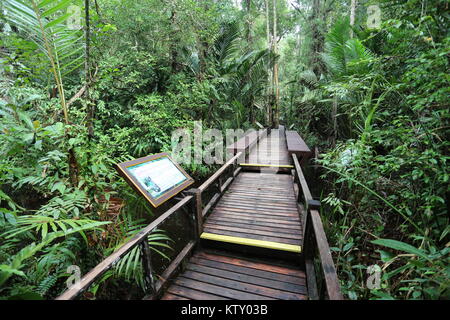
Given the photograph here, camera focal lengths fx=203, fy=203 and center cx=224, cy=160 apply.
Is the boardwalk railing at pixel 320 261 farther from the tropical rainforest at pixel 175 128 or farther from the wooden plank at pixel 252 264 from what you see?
the tropical rainforest at pixel 175 128

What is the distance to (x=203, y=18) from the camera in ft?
20.9

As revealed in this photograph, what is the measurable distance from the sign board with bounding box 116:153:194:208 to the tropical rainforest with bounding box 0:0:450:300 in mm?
343

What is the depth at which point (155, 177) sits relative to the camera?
2842mm

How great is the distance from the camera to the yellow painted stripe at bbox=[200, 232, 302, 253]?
2.83 m

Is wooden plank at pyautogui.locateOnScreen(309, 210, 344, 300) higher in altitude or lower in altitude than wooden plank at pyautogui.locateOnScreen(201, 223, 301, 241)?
higher

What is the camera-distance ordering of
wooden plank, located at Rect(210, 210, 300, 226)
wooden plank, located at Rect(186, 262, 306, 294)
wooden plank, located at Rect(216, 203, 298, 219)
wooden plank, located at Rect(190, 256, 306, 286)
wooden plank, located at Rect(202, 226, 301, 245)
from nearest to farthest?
wooden plank, located at Rect(186, 262, 306, 294) → wooden plank, located at Rect(190, 256, 306, 286) → wooden plank, located at Rect(202, 226, 301, 245) → wooden plank, located at Rect(210, 210, 300, 226) → wooden plank, located at Rect(216, 203, 298, 219)

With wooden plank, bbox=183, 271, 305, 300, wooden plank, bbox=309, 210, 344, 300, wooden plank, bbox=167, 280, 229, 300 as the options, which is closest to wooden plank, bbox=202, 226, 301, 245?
wooden plank, bbox=183, 271, 305, 300

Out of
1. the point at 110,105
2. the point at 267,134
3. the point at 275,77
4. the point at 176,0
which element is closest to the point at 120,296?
the point at 110,105

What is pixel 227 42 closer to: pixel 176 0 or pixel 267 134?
pixel 176 0

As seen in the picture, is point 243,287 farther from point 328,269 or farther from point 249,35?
point 249,35

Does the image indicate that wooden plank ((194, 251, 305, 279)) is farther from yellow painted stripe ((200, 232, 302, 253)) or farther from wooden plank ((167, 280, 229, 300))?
wooden plank ((167, 280, 229, 300))

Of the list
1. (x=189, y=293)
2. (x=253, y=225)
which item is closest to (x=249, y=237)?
(x=253, y=225)

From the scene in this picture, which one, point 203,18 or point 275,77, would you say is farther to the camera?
point 275,77
